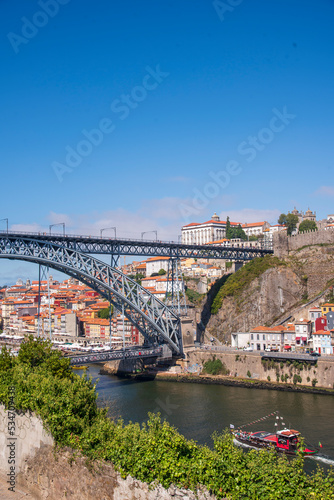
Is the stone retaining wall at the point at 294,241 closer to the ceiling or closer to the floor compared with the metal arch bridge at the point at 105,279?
closer to the ceiling

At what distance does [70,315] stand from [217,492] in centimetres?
4643

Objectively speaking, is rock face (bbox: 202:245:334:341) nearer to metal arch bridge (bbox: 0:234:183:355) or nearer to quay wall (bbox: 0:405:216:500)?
metal arch bridge (bbox: 0:234:183:355)

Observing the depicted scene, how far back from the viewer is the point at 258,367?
2819 centimetres

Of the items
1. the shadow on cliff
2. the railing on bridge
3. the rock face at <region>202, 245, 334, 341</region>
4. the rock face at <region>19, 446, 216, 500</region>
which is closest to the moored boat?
the rock face at <region>19, 446, 216, 500</region>

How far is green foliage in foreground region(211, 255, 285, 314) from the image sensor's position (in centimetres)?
3875

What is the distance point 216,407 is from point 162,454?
1294 centimetres

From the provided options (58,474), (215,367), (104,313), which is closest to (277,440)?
(58,474)

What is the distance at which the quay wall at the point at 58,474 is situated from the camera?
31.7 ft

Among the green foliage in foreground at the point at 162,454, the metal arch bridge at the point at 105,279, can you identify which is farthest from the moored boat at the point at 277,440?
the metal arch bridge at the point at 105,279

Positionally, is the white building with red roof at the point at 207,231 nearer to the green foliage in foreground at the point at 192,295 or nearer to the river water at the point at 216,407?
the green foliage in foreground at the point at 192,295

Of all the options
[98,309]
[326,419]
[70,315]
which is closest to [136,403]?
[326,419]

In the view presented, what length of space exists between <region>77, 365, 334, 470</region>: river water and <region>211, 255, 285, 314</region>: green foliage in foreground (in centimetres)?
1156

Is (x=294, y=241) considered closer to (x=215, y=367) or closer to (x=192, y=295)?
(x=192, y=295)

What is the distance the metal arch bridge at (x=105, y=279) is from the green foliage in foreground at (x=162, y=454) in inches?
607
